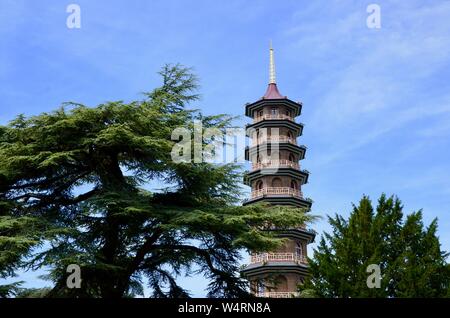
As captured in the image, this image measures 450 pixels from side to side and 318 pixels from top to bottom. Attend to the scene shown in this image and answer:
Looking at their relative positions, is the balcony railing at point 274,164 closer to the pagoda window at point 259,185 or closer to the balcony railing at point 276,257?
the pagoda window at point 259,185

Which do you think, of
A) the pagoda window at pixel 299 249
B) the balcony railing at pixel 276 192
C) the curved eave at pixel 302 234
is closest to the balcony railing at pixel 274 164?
the balcony railing at pixel 276 192

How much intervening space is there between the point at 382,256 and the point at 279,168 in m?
15.6

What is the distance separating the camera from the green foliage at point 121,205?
16688 millimetres

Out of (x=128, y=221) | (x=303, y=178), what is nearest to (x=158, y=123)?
(x=128, y=221)

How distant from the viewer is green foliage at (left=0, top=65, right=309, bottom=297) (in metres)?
16.7

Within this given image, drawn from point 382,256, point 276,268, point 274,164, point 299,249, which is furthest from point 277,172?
point 382,256

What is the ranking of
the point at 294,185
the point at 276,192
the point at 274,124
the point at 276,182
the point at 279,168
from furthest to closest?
the point at 274,124 < the point at 294,185 < the point at 276,182 < the point at 279,168 < the point at 276,192

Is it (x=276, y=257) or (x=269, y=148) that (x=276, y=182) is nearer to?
(x=269, y=148)

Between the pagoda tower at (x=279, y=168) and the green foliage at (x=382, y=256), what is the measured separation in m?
9.88

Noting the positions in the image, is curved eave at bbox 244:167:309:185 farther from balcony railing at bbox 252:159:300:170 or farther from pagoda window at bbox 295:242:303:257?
pagoda window at bbox 295:242:303:257

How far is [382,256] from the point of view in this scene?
2356 cm

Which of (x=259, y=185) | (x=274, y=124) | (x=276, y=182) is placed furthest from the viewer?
(x=274, y=124)

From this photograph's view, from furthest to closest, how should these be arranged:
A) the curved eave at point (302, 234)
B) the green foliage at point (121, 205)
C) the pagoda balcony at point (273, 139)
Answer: the pagoda balcony at point (273, 139) < the curved eave at point (302, 234) < the green foliage at point (121, 205)

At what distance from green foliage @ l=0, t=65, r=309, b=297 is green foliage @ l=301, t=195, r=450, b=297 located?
16.1ft
